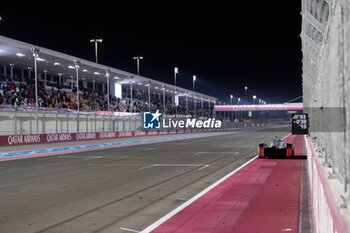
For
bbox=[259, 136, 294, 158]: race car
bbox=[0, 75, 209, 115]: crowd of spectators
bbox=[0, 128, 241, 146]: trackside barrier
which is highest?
bbox=[0, 75, 209, 115]: crowd of spectators

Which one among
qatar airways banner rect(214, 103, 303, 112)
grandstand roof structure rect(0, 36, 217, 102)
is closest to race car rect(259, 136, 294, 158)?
grandstand roof structure rect(0, 36, 217, 102)

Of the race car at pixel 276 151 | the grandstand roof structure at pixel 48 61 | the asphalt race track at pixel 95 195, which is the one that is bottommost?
the asphalt race track at pixel 95 195

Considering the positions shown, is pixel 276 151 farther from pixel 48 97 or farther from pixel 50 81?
pixel 50 81

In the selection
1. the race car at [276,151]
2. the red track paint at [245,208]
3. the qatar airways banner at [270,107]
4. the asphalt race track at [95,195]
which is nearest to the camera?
the red track paint at [245,208]

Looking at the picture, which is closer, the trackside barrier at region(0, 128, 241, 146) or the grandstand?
the trackside barrier at region(0, 128, 241, 146)

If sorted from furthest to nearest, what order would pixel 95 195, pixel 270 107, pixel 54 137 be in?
1. pixel 270 107
2. pixel 54 137
3. pixel 95 195

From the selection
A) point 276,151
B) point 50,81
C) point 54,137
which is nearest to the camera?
point 276,151

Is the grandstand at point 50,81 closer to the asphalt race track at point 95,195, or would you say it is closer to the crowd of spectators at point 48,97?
the crowd of spectators at point 48,97

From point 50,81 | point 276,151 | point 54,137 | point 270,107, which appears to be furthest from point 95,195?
point 270,107

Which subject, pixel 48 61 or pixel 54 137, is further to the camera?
pixel 48 61

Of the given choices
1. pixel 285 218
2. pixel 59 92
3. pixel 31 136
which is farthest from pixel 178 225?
pixel 59 92

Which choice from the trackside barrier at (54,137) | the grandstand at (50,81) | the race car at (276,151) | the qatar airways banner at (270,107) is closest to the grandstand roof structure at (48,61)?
the grandstand at (50,81)

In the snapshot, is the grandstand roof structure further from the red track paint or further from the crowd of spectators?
the red track paint

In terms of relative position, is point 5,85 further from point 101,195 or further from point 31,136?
point 101,195
